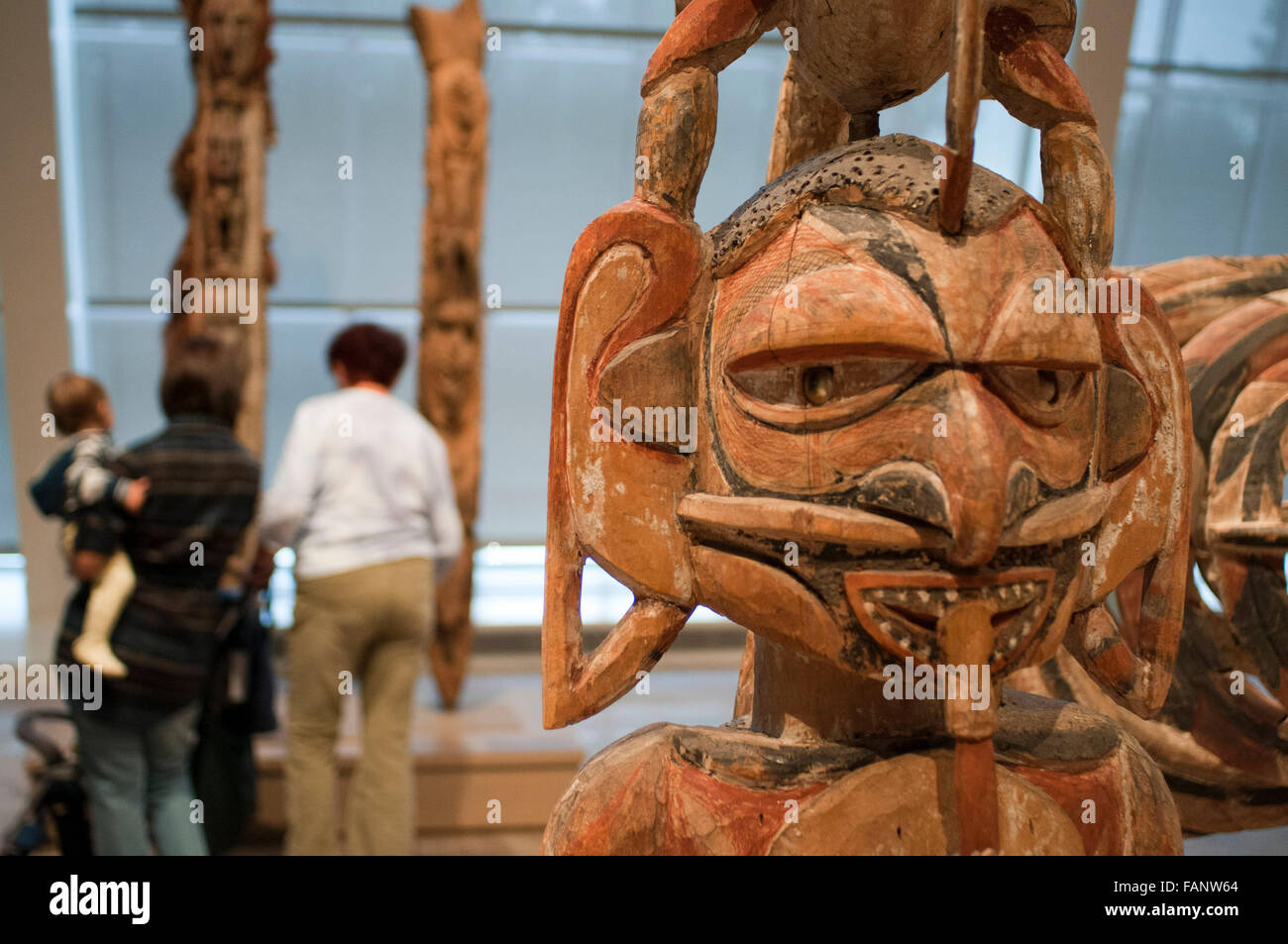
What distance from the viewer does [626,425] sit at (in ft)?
4.00

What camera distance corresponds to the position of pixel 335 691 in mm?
2754

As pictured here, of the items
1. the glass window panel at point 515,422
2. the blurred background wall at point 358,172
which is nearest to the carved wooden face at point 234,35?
the blurred background wall at point 358,172

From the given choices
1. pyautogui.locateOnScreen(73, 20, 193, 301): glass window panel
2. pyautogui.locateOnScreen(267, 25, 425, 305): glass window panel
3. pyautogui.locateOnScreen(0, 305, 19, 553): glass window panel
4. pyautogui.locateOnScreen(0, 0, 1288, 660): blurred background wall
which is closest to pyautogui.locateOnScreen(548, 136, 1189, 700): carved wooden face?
pyautogui.locateOnScreen(0, 0, 1288, 660): blurred background wall

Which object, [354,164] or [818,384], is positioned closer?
[818,384]

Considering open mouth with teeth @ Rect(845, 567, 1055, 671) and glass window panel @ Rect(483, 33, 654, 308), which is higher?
glass window panel @ Rect(483, 33, 654, 308)

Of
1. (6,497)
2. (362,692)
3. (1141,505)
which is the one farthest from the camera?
(6,497)

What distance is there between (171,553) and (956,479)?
1.88 metres

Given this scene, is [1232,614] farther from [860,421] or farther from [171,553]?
[171,553]

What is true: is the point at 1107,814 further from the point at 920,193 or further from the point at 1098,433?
the point at 920,193

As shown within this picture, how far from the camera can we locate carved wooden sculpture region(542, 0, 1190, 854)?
1105mm

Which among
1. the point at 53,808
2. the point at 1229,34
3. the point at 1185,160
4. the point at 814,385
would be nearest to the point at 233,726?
the point at 53,808

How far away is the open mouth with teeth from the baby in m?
1.82

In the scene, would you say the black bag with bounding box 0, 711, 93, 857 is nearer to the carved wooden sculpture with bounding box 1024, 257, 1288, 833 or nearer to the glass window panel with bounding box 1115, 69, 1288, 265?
the carved wooden sculpture with bounding box 1024, 257, 1288, 833

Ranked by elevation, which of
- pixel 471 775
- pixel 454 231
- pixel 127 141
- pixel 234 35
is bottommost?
pixel 471 775
